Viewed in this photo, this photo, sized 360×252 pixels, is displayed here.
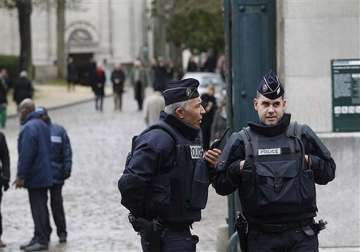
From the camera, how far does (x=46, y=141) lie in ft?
38.2

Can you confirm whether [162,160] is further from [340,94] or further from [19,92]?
[19,92]

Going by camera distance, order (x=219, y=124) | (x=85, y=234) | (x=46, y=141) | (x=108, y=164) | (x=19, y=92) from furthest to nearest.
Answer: (x=19, y=92), (x=108, y=164), (x=219, y=124), (x=85, y=234), (x=46, y=141)

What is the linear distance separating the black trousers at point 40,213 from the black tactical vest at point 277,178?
569 centimetres

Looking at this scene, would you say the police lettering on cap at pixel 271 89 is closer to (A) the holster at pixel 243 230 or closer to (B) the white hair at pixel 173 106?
(B) the white hair at pixel 173 106

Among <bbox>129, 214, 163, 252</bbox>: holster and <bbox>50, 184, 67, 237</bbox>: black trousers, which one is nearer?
<bbox>129, 214, 163, 252</bbox>: holster

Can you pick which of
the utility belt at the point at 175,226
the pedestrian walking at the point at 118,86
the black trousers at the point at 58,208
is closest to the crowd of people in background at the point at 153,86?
the pedestrian walking at the point at 118,86

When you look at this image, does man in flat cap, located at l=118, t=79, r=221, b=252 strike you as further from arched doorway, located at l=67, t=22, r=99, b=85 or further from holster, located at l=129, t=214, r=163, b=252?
arched doorway, located at l=67, t=22, r=99, b=85

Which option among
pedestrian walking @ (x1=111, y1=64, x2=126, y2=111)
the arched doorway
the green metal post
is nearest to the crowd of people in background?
pedestrian walking @ (x1=111, y1=64, x2=126, y2=111)

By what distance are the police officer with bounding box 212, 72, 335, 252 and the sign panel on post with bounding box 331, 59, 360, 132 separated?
3328 millimetres

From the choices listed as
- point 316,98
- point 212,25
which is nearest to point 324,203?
point 316,98

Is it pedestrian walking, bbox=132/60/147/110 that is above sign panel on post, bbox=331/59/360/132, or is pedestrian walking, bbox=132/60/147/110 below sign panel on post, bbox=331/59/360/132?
below

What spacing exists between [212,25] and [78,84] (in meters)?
11.0

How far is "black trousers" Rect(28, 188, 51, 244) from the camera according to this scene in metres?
11.5

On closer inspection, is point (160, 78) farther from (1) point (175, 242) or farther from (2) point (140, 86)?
(1) point (175, 242)
